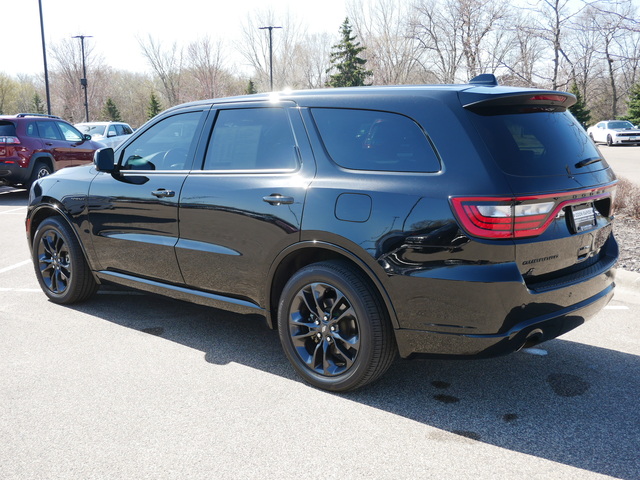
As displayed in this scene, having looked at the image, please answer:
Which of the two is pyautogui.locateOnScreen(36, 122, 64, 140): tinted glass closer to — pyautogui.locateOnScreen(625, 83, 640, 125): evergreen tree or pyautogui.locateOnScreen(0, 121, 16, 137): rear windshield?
pyautogui.locateOnScreen(0, 121, 16, 137): rear windshield

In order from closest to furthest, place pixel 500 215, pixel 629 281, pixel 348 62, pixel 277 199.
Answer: pixel 500 215 < pixel 277 199 < pixel 629 281 < pixel 348 62

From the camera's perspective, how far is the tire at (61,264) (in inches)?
209

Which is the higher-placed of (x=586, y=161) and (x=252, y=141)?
(x=252, y=141)

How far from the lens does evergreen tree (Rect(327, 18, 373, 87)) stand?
48.3 metres

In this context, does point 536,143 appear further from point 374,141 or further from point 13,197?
point 13,197

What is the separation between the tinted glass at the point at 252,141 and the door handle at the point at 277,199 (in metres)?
0.20

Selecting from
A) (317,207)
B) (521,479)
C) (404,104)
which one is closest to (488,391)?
(521,479)

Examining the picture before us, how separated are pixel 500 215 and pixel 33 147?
13.1 metres

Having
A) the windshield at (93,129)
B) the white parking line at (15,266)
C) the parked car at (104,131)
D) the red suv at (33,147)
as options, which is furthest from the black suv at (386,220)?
the windshield at (93,129)

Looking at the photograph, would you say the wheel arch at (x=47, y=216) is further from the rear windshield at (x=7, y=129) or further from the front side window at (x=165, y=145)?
the rear windshield at (x=7, y=129)

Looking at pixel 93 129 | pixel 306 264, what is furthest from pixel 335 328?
pixel 93 129

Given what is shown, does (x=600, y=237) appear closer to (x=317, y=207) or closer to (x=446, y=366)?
(x=446, y=366)

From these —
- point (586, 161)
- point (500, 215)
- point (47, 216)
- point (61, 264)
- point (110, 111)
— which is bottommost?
point (61, 264)

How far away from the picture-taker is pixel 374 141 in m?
3.53
